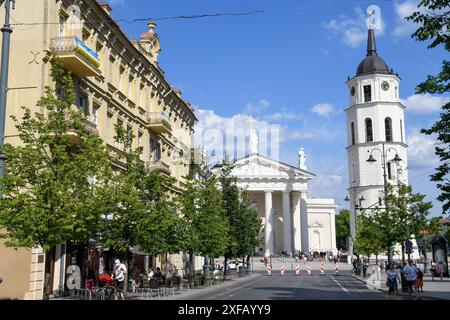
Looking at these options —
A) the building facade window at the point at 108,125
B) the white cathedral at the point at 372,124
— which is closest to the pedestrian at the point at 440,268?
the building facade window at the point at 108,125

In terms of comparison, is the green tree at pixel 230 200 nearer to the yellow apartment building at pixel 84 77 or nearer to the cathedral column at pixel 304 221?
the yellow apartment building at pixel 84 77

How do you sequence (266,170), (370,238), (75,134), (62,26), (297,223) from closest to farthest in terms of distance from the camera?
(75,134)
(62,26)
(370,238)
(266,170)
(297,223)

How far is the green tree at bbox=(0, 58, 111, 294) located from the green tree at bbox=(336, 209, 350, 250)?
127146mm

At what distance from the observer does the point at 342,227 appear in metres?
140

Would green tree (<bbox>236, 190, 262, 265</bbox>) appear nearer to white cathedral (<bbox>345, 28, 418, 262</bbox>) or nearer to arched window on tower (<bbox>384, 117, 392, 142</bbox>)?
white cathedral (<bbox>345, 28, 418, 262</bbox>)

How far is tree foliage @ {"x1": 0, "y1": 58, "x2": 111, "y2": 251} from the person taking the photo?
53.5 feet

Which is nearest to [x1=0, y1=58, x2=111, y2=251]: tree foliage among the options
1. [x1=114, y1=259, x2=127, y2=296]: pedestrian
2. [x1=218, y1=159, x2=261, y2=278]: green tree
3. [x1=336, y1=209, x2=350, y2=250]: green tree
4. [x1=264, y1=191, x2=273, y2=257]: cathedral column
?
[x1=114, y1=259, x2=127, y2=296]: pedestrian

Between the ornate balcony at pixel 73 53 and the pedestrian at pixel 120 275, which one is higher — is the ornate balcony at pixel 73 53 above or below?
above

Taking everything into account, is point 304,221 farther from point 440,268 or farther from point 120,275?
point 120,275

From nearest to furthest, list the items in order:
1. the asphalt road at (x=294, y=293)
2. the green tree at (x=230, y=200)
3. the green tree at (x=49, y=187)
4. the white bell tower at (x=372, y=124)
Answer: the green tree at (x=49, y=187) → the asphalt road at (x=294, y=293) → the green tree at (x=230, y=200) → the white bell tower at (x=372, y=124)

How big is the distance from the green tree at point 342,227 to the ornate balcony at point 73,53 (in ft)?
402

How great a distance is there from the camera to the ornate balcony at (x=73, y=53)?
2294 centimetres

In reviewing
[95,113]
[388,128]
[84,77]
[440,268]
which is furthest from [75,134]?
[388,128]

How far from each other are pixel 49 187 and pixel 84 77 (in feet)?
36.4
